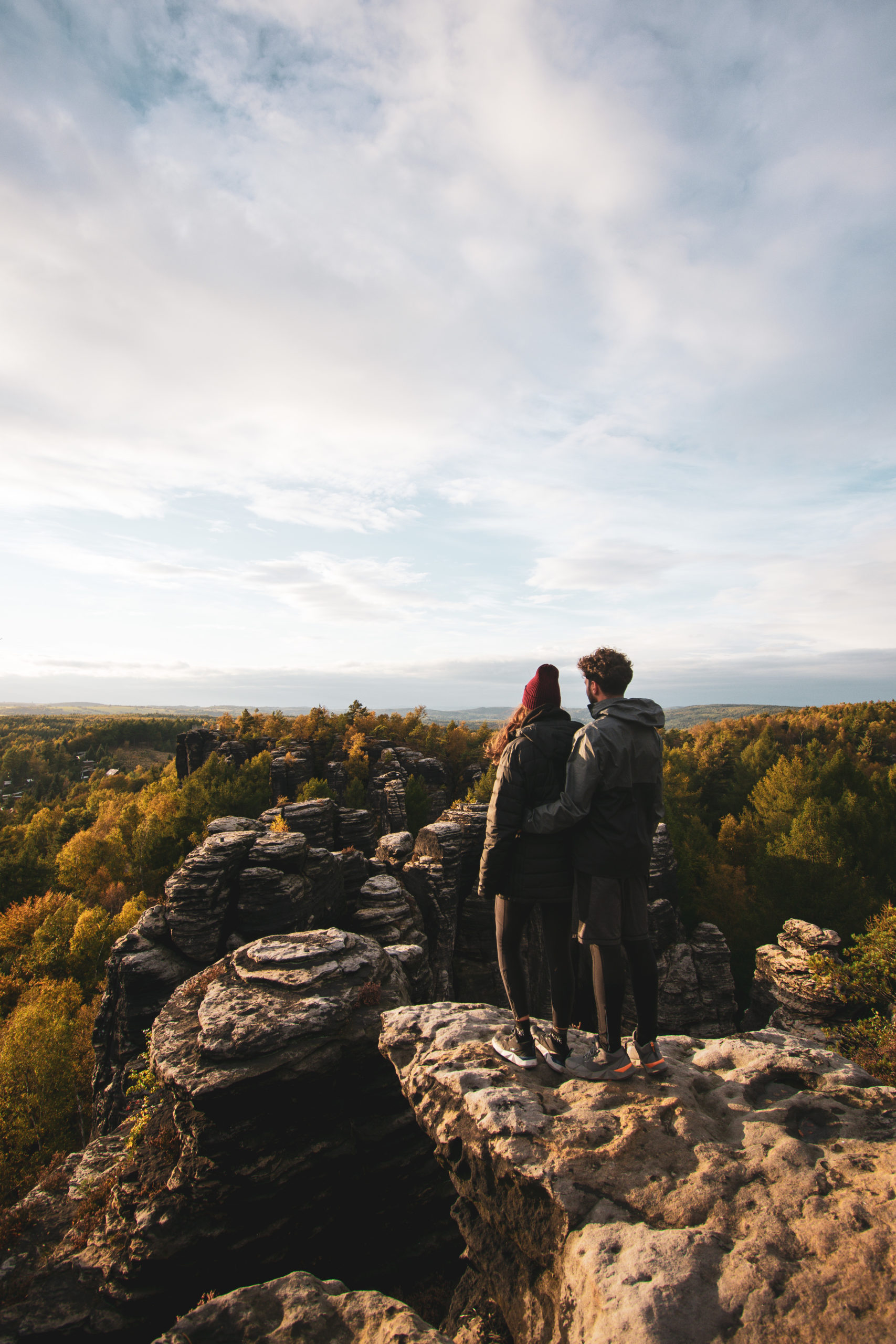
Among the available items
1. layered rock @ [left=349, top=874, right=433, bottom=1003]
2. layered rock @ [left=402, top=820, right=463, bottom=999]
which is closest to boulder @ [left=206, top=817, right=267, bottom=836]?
layered rock @ [left=349, top=874, right=433, bottom=1003]

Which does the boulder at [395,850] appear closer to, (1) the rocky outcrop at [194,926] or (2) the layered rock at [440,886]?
(2) the layered rock at [440,886]

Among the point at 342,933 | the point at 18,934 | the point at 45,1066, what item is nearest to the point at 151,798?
the point at 18,934

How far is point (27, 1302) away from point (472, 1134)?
8.18m

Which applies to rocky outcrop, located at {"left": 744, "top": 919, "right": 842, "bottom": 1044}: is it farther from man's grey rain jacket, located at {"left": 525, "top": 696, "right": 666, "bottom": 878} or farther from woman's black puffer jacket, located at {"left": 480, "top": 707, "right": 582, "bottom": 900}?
woman's black puffer jacket, located at {"left": 480, "top": 707, "right": 582, "bottom": 900}

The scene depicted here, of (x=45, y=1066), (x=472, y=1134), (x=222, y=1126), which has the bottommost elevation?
(x=45, y=1066)

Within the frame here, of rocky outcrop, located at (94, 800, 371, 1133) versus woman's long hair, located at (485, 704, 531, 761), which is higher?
woman's long hair, located at (485, 704, 531, 761)

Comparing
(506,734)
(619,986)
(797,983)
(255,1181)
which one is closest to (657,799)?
(506,734)

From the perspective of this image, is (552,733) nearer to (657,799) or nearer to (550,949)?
(657,799)

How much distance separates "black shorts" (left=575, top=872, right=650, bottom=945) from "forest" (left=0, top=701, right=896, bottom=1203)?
16985 millimetres

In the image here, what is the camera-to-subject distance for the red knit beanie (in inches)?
245

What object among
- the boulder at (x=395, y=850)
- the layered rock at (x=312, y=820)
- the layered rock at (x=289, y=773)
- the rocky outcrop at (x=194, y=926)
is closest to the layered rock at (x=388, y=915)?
the rocky outcrop at (x=194, y=926)

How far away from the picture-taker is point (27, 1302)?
7.76 metres

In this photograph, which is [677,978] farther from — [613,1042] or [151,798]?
[151,798]

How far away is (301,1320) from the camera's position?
429cm
